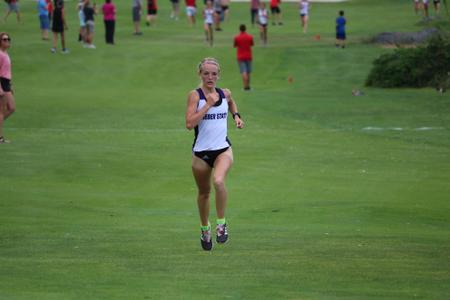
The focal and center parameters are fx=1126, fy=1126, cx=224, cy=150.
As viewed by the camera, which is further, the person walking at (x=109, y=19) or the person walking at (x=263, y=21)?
the person walking at (x=263, y=21)

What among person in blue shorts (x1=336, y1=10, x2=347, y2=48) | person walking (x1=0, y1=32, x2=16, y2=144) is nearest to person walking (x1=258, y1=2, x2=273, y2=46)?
Answer: person in blue shorts (x1=336, y1=10, x2=347, y2=48)

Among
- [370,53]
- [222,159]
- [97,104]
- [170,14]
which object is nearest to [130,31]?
[170,14]

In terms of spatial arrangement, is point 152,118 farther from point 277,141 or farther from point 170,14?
point 170,14

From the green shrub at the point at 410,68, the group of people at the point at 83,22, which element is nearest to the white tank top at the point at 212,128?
the green shrub at the point at 410,68

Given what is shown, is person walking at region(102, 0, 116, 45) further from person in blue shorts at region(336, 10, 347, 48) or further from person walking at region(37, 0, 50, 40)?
person in blue shorts at region(336, 10, 347, 48)

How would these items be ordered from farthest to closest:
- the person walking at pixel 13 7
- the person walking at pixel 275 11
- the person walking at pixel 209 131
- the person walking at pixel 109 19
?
the person walking at pixel 275 11
the person walking at pixel 13 7
the person walking at pixel 109 19
the person walking at pixel 209 131

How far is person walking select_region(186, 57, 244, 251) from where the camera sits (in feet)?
41.6

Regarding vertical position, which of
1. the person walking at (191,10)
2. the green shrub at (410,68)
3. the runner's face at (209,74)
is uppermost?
the runner's face at (209,74)

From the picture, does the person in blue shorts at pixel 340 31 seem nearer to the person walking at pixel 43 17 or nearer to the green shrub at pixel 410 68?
the green shrub at pixel 410 68

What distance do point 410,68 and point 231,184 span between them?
19.8 m

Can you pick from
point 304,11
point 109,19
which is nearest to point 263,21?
point 109,19

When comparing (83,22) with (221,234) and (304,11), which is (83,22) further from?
(221,234)

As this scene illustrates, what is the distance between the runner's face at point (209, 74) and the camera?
41.7ft

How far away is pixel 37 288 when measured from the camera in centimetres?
1094
